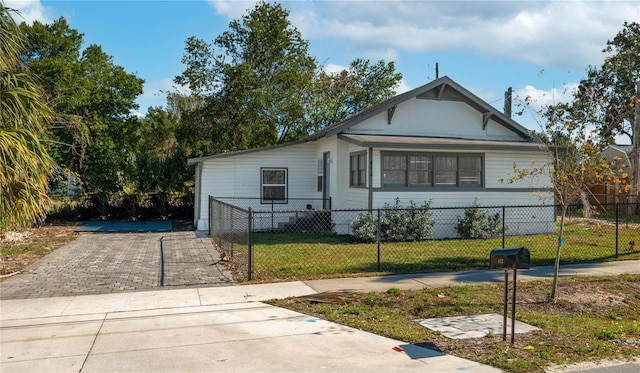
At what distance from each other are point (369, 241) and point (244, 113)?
39.3 feet

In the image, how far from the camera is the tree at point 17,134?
786cm

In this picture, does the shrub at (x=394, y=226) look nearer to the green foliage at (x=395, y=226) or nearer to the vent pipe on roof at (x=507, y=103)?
the green foliage at (x=395, y=226)

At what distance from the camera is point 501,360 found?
525 centimetres

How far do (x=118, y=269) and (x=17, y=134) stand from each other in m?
3.87

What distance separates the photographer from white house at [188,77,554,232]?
15922 millimetres

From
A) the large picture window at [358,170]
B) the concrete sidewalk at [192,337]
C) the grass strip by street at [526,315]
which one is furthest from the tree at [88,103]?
the grass strip by street at [526,315]

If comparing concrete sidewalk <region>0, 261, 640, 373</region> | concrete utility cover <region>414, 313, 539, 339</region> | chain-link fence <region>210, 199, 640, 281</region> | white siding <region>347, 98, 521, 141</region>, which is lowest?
concrete sidewalk <region>0, 261, 640, 373</region>

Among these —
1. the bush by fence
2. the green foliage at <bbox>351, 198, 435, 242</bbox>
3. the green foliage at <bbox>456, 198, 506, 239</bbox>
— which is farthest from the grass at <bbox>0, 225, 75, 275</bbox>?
the green foliage at <bbox>456, 198, 506, 239</bbox>

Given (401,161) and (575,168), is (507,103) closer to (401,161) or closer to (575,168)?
(401,161)

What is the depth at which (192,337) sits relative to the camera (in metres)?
6.13

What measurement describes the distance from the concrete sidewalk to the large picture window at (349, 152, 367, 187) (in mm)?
7635

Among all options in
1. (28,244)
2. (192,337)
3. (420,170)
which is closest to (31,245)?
(28,244)

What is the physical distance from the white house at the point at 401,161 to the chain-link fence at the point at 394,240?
61cm

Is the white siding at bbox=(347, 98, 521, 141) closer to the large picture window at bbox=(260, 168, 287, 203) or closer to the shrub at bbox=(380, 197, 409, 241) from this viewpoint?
the shrub at bbox=(380, 197, 409, 241)
